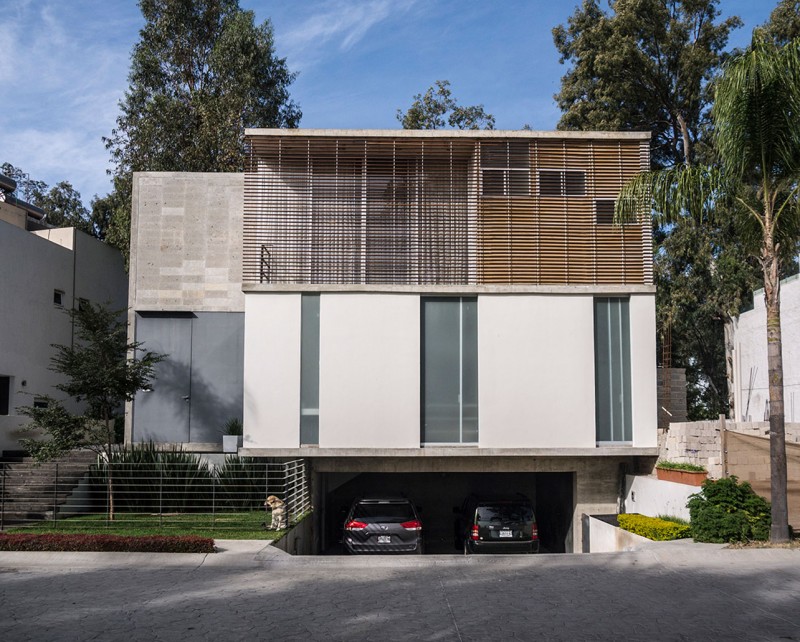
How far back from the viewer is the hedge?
571 inches

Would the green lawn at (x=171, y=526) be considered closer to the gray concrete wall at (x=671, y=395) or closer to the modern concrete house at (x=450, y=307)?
the modern concrete house at (x=450, y=307)

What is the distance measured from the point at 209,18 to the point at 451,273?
22242 mm

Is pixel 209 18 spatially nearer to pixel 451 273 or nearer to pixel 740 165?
pixel 451 273

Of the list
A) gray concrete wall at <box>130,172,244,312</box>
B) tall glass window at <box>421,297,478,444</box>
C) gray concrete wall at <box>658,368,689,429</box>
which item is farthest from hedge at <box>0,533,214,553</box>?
gray concrete wall at <box>658,368,689,429</box>

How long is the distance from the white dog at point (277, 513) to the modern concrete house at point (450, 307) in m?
2.84

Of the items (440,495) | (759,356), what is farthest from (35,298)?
(759,356)

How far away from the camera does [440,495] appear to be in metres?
29.5

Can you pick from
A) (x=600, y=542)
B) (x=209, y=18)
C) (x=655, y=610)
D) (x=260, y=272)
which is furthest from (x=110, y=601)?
(x=209, y=18)

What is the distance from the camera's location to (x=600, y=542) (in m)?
19.6

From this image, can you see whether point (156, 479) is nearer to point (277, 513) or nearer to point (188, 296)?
point (277, 513)

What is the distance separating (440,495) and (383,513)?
12.2m

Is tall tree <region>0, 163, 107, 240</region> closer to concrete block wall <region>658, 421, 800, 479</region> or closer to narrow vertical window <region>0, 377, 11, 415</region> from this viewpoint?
narrow vertical window <region>0, 377, 11, 415</region>

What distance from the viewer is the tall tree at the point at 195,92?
112 feet

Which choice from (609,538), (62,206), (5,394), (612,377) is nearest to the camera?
(609,538)
